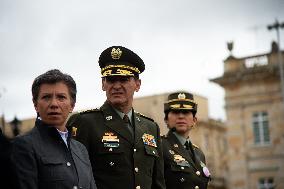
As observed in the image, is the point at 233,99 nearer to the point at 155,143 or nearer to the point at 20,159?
the point at 155,143

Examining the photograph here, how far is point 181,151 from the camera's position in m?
7.31

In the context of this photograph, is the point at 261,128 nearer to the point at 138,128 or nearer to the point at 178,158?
the point at 178,158

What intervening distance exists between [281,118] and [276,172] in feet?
9.44

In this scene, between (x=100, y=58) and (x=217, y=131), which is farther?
(x=217, y=131)

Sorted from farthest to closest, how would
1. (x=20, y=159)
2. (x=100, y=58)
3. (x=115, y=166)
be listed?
1. (x=100, y=58)
2. (x=115, y=166)
3. (x=20, y=159)

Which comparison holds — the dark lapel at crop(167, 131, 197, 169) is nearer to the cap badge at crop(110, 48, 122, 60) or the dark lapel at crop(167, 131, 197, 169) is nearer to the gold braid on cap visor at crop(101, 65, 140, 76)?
the gold braid on cap visor at crop(101, 65, 140, 76)

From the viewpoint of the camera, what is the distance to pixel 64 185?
4402mm

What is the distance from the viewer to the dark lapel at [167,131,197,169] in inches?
286

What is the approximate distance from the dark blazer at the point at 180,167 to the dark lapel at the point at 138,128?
3.49 ft

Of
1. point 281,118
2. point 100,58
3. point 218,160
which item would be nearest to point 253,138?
point 281,118

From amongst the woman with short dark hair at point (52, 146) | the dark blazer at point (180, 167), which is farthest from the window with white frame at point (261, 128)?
the woman with short dark hair at point (52, 146)

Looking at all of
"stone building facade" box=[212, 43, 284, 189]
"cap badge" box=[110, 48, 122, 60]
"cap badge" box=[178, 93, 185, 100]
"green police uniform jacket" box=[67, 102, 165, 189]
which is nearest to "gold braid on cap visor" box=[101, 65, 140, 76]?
"cap badge" box=[110, 48, 122, 60]

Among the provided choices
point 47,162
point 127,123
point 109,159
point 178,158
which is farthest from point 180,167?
point 47,162

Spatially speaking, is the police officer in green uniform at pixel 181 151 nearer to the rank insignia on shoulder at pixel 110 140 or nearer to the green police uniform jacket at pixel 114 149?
the green police uniform jacket at pixel 114 149
